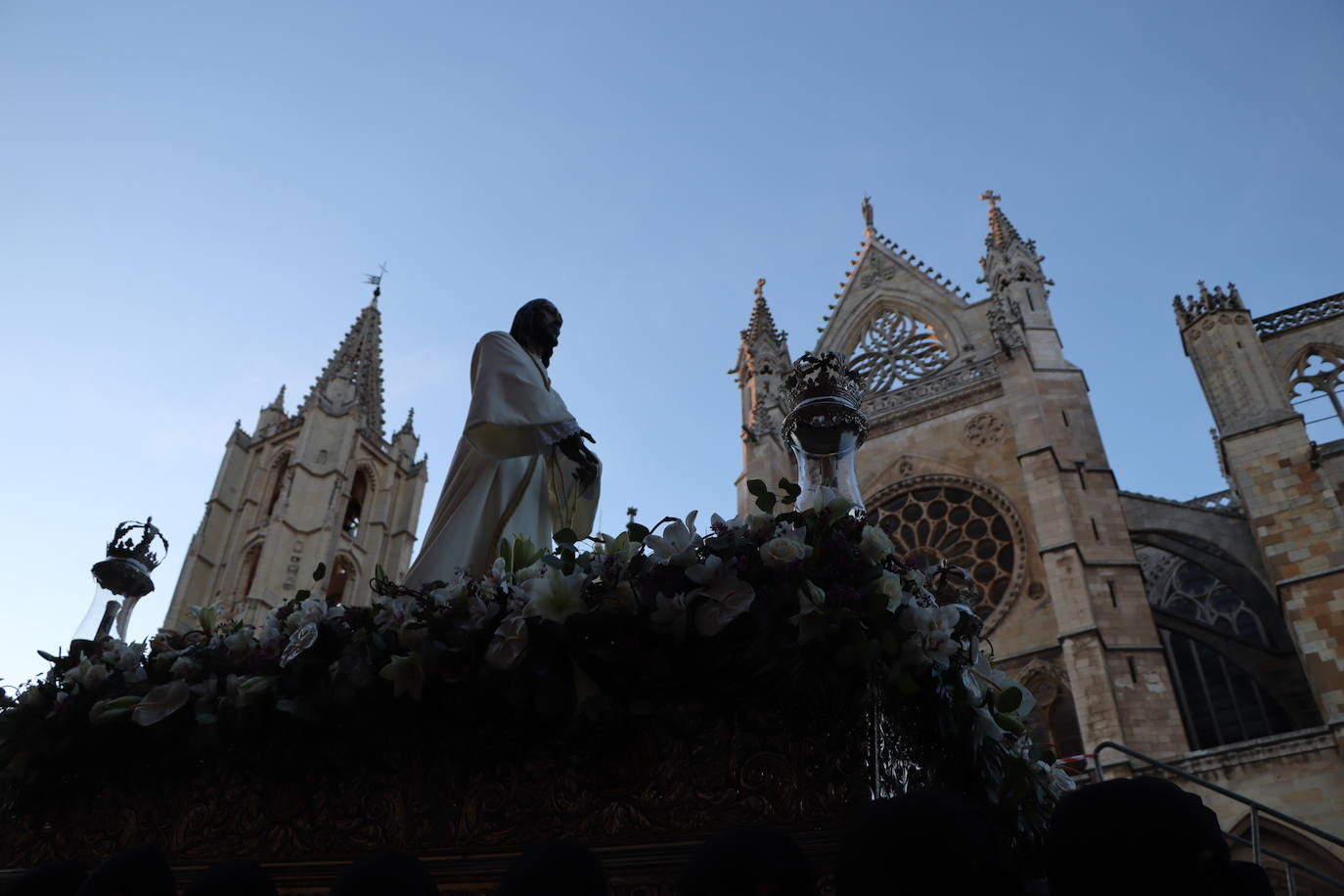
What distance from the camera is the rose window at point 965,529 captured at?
1716 cm

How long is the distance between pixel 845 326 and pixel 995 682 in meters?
22.3

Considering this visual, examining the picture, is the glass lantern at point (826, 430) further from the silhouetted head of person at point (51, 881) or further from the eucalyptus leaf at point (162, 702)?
the silhouetted head of person at point (51, 881)

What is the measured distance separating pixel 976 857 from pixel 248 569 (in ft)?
124

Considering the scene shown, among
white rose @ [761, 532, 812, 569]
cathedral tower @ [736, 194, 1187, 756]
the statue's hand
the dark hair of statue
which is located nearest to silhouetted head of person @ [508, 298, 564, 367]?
the dark hair of statue

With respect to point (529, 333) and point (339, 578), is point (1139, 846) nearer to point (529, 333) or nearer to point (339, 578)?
point (529, 333)

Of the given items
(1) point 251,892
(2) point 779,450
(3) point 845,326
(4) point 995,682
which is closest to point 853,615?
(4) point 995,682

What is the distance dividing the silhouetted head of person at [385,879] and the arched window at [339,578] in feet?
119

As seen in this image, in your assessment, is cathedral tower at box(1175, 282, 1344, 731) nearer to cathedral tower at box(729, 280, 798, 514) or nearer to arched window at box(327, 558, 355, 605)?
cathedral tower at box(729, 280, 798, 514)

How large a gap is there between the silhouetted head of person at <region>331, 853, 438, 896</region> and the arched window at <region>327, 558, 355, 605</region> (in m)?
36.4

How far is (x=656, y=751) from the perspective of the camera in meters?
2.28

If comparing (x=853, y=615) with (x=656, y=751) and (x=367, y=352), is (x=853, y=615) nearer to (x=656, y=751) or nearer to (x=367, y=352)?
(x=656, y=751)

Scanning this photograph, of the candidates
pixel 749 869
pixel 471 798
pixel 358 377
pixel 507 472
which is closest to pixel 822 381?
pixel 507 472

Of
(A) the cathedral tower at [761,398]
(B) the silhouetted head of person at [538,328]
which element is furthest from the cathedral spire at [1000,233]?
(B) the silhouetted head of person at [538,328]

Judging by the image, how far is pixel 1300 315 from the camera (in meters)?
→ 16.8
